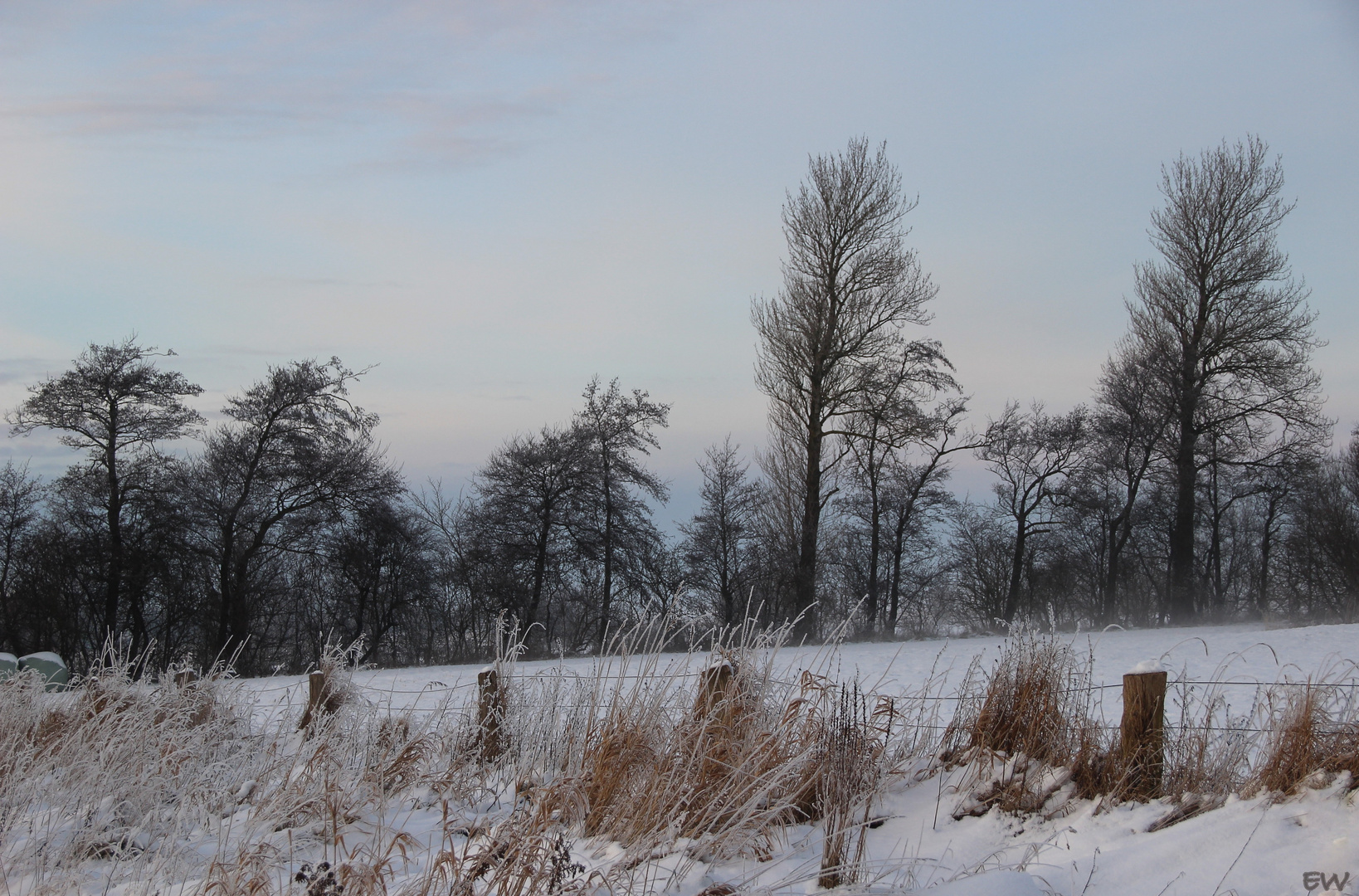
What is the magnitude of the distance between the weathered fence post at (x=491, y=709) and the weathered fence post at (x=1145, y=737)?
335 cm

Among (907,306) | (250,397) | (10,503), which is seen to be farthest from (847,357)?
(10,503)

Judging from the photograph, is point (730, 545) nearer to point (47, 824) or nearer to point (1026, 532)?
point (1026, 532)

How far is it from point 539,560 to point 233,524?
23.8ft

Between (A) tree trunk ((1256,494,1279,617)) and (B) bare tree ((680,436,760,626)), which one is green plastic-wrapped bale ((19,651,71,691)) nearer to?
(B) bare tree ((680,436,760,626))

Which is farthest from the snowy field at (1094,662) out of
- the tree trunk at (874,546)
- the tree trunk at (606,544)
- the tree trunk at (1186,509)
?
the tree trunk at (606,544)

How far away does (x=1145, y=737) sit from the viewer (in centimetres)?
385

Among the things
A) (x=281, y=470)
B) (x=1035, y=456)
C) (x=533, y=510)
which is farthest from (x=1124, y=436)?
(x=281, y=470)

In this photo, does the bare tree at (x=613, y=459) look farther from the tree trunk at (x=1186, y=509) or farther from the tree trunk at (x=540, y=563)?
the tree trunk at (x=1186, y=509)

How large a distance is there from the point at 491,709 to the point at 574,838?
1671mm

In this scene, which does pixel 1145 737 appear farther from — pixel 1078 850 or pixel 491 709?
pixel 491 709

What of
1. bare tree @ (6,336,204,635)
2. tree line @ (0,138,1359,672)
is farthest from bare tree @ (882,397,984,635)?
bare tree @ (6,336,204,635)

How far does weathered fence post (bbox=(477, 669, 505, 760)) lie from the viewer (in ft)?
16.9

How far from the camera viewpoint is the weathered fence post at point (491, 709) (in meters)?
5.14

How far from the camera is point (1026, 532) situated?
82.5 ft
